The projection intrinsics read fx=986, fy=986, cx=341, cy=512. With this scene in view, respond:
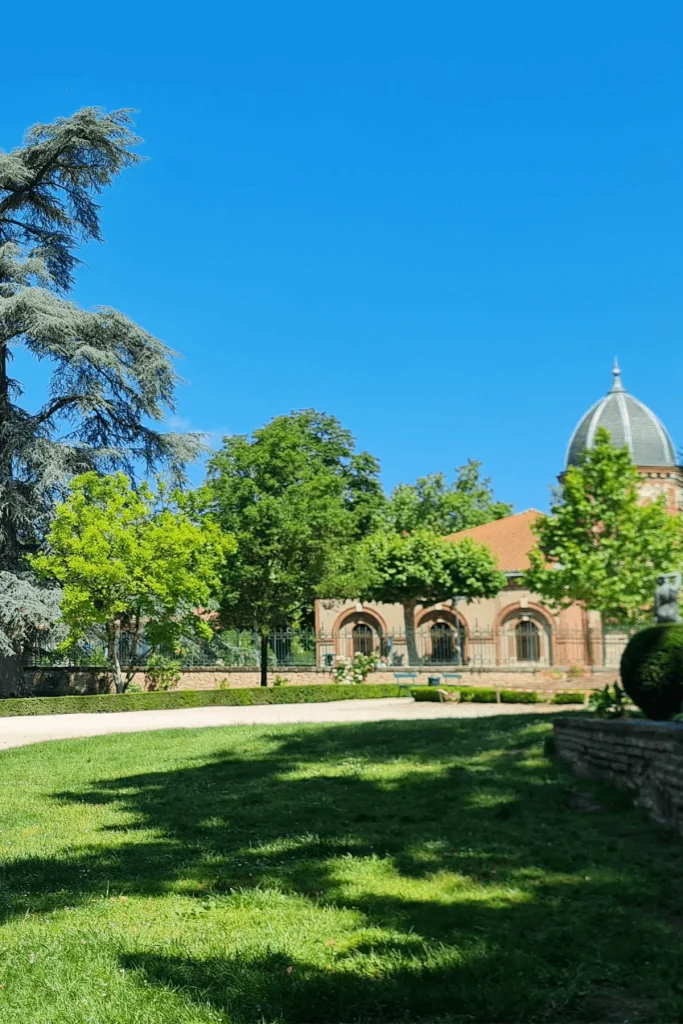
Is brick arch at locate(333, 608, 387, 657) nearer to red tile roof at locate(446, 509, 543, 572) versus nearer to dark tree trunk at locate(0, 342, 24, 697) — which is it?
red tile roof at locate(446, 509, 543, 572)

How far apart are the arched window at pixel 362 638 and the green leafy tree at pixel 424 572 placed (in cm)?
505

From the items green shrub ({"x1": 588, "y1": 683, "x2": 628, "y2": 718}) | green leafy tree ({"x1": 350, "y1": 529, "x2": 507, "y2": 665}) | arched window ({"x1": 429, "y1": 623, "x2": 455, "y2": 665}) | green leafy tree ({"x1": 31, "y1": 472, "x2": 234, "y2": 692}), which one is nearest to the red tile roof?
arched window ({"x1": 429, "y1": 623, "x2": 455, "y2": 665})

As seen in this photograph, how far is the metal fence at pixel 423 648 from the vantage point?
3897 centimetres

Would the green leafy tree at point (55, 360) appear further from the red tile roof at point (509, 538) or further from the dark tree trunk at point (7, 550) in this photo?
the red tile roof at point (509, 538)

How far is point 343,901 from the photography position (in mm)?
5484

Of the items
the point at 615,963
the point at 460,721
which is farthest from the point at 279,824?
the point at 460,721

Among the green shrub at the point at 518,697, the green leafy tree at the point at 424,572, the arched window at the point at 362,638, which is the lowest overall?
the green shrub at the point at 518,697

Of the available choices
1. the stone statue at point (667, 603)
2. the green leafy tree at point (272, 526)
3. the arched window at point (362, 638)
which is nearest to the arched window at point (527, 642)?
the arched window at point (362, 638)

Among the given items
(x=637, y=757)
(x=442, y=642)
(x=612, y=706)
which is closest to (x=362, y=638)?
(x=442, y=642)

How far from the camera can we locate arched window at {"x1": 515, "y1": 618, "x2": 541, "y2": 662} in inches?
1740

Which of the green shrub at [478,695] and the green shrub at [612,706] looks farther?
the green shrub at [478,695]

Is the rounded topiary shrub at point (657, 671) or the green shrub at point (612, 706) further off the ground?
the rounded topiary shrub at point (657, 671)

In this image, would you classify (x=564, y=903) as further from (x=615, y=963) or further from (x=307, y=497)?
(x=307, y=497)

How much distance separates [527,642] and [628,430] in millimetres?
16439
